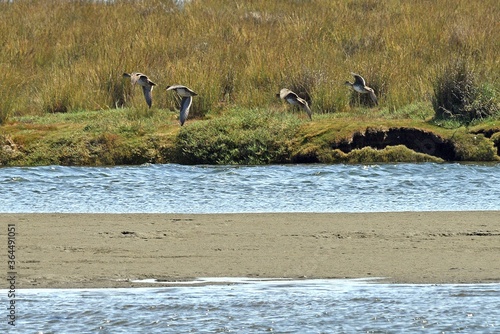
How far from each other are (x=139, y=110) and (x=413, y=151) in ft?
13.8

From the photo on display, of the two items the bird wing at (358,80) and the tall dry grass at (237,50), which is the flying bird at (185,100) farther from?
the bird wing at (358,80)

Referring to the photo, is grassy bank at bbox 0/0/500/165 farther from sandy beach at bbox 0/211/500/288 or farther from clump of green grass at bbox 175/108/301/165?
sandy beach at bbox 0/211/500/288

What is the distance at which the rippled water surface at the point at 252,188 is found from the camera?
10461mm

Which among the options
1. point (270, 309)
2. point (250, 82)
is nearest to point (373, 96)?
point (250, 82)

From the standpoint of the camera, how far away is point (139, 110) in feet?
51.9

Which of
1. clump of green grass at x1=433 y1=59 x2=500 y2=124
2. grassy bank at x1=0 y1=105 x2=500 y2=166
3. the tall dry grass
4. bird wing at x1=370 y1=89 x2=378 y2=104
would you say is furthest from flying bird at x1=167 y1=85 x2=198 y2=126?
clump of green grass at x1=433 y1=59 x2=500 y2=124

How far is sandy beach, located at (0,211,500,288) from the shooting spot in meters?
7.29

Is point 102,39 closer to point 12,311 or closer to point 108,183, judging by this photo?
point 108,183

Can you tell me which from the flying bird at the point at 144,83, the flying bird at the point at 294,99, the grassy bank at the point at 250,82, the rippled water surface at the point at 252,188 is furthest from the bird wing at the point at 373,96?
the flying bird at the point at 144,83

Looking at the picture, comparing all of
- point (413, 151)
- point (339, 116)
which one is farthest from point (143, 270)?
point (339, 116)

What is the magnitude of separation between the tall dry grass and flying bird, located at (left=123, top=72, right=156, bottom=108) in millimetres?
217

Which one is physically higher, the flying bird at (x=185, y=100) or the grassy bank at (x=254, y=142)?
the flying bird at (x=185, y=100)

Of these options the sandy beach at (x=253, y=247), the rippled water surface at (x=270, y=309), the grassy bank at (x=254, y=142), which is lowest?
the rippled water surface at (x=270, y=309)

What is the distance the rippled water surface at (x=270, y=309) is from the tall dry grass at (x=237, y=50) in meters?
9.32
